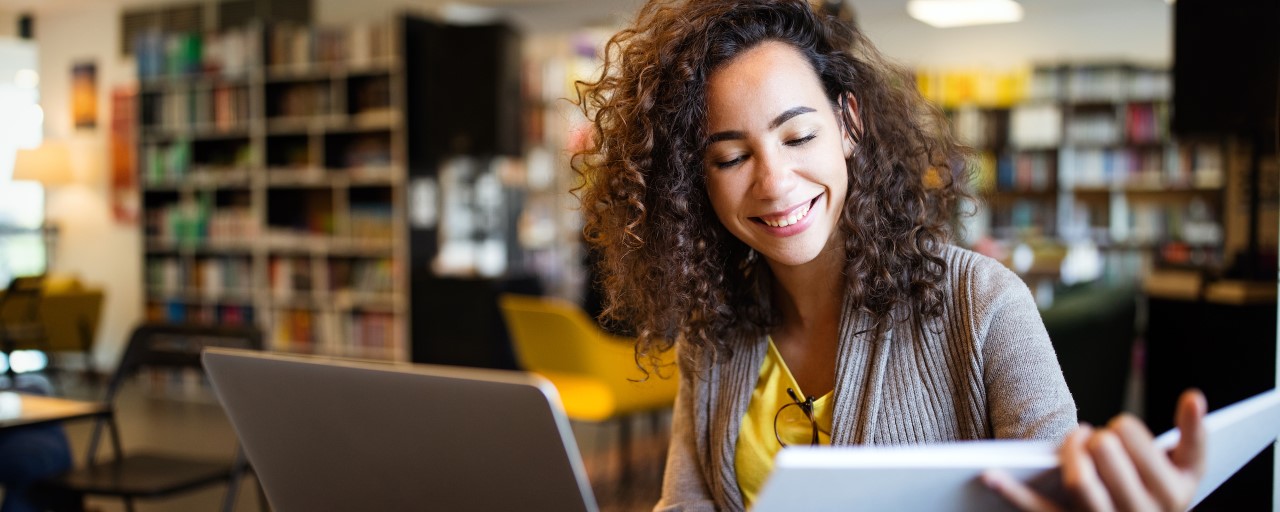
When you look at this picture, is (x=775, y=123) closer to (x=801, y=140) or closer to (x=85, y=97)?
(x=801, y=140)

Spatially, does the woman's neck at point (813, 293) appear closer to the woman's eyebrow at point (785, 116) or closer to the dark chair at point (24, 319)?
the woman's eyebrow at point (785, 116)

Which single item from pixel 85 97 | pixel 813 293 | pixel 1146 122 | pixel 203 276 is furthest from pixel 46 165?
pixel 1146 122

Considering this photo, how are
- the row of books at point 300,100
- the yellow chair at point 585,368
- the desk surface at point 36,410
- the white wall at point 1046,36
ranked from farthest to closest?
1. the white wall at point 1046,36
2. the row of books at point 300,100
3. the yellow chair at point 585,368
4. the desk surface at point 36,410

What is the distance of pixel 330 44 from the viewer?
635cm

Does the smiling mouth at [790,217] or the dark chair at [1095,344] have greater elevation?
the smiling mouth at [790,217]

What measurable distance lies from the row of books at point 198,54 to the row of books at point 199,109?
13 cm

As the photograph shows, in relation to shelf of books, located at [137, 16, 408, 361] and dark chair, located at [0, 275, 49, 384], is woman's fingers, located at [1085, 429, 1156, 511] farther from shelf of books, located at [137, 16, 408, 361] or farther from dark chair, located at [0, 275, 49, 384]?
dark chair, located at [0, 275, 49, 384]

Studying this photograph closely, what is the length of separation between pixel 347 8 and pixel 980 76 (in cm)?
486

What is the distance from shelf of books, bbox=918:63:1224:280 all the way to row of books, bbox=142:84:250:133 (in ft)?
16.2

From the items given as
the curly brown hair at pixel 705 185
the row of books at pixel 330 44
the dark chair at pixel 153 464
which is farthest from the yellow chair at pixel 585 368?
the row of books at pixel 330 44

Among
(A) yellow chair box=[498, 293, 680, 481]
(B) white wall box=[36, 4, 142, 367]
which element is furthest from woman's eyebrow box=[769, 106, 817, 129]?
(B) white wall box=[36, 4, 142, 367]

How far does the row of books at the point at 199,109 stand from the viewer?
22.0 ft

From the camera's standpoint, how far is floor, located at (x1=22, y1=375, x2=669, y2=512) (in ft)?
13.2

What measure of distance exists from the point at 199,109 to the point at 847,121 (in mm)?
6416
